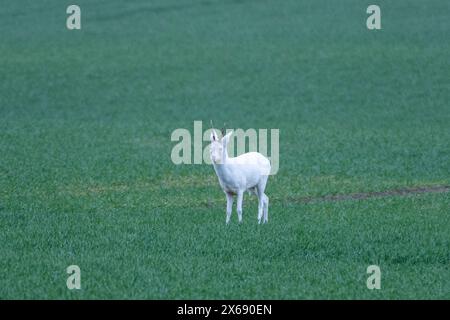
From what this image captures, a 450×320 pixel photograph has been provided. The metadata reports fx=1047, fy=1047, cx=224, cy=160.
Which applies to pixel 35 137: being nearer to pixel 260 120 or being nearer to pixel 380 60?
pixel 260 120

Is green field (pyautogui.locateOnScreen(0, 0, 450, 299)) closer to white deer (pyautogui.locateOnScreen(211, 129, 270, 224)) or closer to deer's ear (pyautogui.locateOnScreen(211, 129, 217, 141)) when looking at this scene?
white deer (pyautogui.locateOnScreen(211, 129, 270, 224))

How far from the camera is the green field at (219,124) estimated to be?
13.0 metres

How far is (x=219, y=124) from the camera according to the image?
108 feet

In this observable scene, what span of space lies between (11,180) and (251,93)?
18347 millimetres

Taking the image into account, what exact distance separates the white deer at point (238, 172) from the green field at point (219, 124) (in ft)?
1.55

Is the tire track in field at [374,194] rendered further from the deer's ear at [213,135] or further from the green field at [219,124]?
the deer's ear at [213,135]

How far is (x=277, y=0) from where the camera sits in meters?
52.2

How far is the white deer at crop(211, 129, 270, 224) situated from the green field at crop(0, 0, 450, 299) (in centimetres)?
47

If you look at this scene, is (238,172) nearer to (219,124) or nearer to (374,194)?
(374,194)

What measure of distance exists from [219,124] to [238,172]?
697 inches

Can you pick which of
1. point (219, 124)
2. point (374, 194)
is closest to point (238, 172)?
point (374, 194)

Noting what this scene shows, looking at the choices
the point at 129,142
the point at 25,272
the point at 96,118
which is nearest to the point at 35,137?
the point at 129,142
